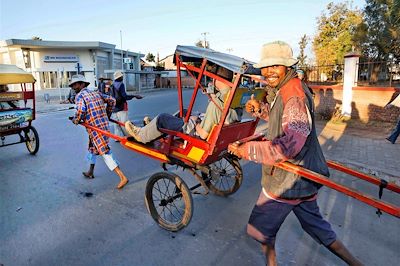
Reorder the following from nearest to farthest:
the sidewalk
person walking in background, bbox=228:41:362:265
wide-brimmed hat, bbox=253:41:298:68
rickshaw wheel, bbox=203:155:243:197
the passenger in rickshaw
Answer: person walking in background, bbox=228:41:362:265, wide-brimmed hat, bbox=253:41:298:68, the passenger in rickshaw, rickshaw wheel, bbox=203:155:243:197, the sidewalk

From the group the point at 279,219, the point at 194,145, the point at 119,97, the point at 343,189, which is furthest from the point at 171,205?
the point at 119,97

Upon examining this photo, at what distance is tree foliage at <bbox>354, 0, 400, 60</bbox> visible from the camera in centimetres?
→ 1609

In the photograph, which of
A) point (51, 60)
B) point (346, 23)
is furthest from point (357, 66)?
point (51, 60)

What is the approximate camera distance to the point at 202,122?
3.63m

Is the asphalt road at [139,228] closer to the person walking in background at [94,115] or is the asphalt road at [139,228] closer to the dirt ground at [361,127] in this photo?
the person walking in background at [94,115]

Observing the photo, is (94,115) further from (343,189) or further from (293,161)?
(343,189)

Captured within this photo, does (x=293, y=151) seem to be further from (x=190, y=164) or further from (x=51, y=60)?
(x=51, y=60)

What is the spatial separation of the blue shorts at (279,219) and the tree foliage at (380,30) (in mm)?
16603

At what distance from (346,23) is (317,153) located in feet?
68.2

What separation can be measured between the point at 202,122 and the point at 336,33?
19.9 metres

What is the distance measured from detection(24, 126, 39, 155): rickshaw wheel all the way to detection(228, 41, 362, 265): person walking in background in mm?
5589

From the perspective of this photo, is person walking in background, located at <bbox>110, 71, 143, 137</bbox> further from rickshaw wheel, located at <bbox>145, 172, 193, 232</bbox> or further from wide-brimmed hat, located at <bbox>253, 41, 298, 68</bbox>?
wide-brimmed hat, located at <bbox>253, 41, 298, 68</bbox>

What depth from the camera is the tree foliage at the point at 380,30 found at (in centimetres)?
1609

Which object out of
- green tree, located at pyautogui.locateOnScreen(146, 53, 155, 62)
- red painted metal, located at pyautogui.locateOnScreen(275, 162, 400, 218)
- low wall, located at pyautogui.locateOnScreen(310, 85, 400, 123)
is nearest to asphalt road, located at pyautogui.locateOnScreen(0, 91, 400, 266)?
red painted metal, located at pyautogui.locateOnScreen(275, 162, 400, 218)
